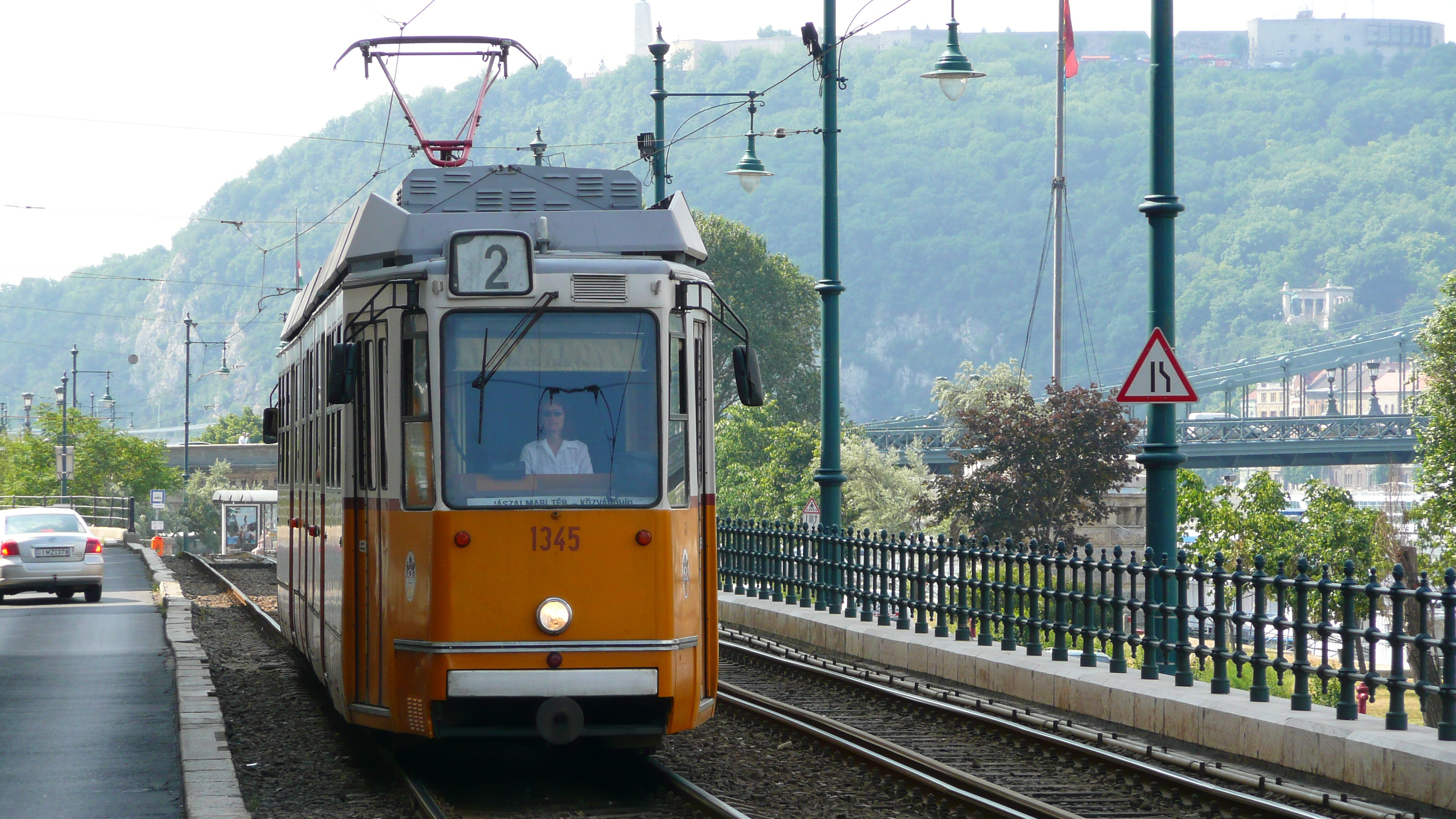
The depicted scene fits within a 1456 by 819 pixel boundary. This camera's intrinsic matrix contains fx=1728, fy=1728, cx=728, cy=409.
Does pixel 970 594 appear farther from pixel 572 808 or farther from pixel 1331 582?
pixel 572 808

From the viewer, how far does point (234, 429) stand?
15312cm

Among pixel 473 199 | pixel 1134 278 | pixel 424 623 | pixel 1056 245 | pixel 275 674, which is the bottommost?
pixel 275 674

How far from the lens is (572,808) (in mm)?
8172

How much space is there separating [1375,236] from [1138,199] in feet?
115

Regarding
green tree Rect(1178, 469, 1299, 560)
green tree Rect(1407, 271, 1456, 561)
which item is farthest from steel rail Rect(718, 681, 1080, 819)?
green tree Rect(1178, 469, 1299, 560)

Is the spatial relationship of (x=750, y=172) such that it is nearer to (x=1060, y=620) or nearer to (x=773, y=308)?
(x=1060, y=620)

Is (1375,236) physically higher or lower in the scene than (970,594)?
higher

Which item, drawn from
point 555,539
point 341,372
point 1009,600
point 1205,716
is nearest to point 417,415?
point 341,372

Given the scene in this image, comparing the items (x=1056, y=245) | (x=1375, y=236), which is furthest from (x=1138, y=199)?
(x=1056, y=245)

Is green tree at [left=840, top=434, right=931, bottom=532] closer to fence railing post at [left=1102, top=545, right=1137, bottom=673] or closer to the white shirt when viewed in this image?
fence railing post at [left=1102, top=545, right=1137, bottom=673]

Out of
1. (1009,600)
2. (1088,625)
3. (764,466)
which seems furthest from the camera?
(764,466)

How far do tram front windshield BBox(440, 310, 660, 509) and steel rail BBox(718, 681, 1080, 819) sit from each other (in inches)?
80.5

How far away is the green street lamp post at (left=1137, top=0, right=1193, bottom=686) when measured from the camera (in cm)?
1145

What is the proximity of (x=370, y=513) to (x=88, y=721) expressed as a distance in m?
3.71
